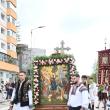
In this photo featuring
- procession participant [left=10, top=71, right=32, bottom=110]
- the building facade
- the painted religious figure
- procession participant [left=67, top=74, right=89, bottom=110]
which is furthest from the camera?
the building facade

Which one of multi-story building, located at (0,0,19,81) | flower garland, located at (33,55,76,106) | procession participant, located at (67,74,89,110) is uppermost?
multi-story building, located at (0,0,19,81)

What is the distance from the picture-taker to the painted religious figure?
19953 mm

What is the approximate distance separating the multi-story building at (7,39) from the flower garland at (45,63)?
180 ft

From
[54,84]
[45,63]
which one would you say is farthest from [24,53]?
[54,84]

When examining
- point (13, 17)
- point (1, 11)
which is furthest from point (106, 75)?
point (13, 17)

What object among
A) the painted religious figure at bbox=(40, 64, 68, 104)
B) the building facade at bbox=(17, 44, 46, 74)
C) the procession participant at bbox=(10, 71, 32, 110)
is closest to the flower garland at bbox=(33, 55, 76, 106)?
the painted religious figure at bbox=(40, 64, 68, 104)

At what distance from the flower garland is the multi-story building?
54928mm

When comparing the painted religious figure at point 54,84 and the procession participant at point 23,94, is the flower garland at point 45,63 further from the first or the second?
the procession participant at point 23,94

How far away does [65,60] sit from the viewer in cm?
1994

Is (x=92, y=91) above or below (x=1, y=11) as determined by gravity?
below

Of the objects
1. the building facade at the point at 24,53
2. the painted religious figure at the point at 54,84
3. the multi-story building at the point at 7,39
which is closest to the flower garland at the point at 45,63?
the painted religious figure at the point at 54,84

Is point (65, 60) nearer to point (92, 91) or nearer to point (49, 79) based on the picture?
point (49, 79)

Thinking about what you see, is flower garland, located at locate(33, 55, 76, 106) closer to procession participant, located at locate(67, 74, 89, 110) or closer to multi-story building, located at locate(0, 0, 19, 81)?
procession participant, located at locate(67, 74, 89, 110)

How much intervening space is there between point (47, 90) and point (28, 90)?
526 cm
